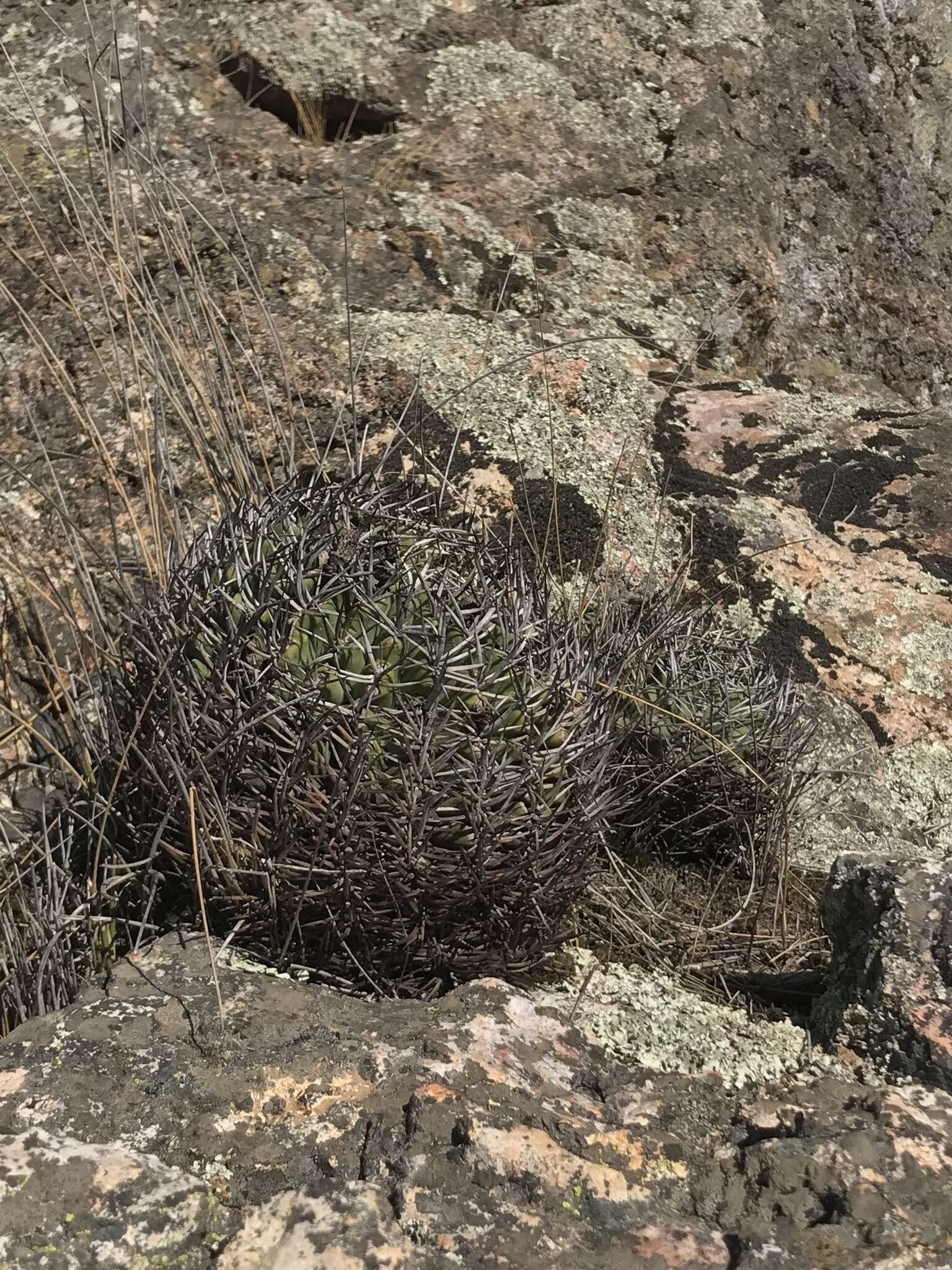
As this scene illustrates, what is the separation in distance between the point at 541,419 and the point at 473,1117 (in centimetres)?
242

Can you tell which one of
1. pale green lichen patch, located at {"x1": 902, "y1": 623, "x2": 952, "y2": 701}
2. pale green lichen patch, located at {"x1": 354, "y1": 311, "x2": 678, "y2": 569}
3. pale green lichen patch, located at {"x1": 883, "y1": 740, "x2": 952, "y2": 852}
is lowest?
pale green lichen patch, located at {"x1": 883, "y1": 740, "x2": 952, "y2": 852}

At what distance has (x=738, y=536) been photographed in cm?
341

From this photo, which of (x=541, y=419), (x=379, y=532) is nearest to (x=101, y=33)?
(x=541, y=419)

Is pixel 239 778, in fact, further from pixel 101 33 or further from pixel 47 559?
pixel 101 33

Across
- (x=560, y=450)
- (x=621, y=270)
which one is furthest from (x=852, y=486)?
(x=621, y=270)

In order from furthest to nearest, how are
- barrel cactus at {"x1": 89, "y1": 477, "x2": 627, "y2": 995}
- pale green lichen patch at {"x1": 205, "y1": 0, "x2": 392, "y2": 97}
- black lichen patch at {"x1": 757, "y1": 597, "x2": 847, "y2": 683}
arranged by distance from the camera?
1. pale green lichen patch at {"x1": 205, "y1": 0, "x2": 392, "y2": 97}
2. black lichen patch at {"x1": 757, "y1": 597, "x2": 847, "y2": 683}
3. barrel cactus at {"x1": 89, "y1": 477, "x2": 627, "y2": 995}

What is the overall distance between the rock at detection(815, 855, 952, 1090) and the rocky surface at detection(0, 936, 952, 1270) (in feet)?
0.28

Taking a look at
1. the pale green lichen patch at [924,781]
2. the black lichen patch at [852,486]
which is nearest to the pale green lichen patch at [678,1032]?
the pale green lichen patch at [924,781]

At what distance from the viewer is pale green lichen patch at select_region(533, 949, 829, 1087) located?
5.97 ft

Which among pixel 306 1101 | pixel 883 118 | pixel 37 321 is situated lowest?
pixel 306 1101

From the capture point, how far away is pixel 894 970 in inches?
71.9

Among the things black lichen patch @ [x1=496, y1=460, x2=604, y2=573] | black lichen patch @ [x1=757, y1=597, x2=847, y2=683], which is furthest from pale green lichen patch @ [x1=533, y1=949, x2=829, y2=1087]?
black lichen patch @ [x1=496, y1=460, x2=604, y2=573]

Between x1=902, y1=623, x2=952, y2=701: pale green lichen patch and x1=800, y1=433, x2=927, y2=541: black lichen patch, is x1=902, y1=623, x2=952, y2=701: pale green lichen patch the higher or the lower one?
the lower one

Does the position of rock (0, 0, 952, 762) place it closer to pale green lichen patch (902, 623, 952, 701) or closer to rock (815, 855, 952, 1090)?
pale green lichen patch (902, 623, 952, 701)
